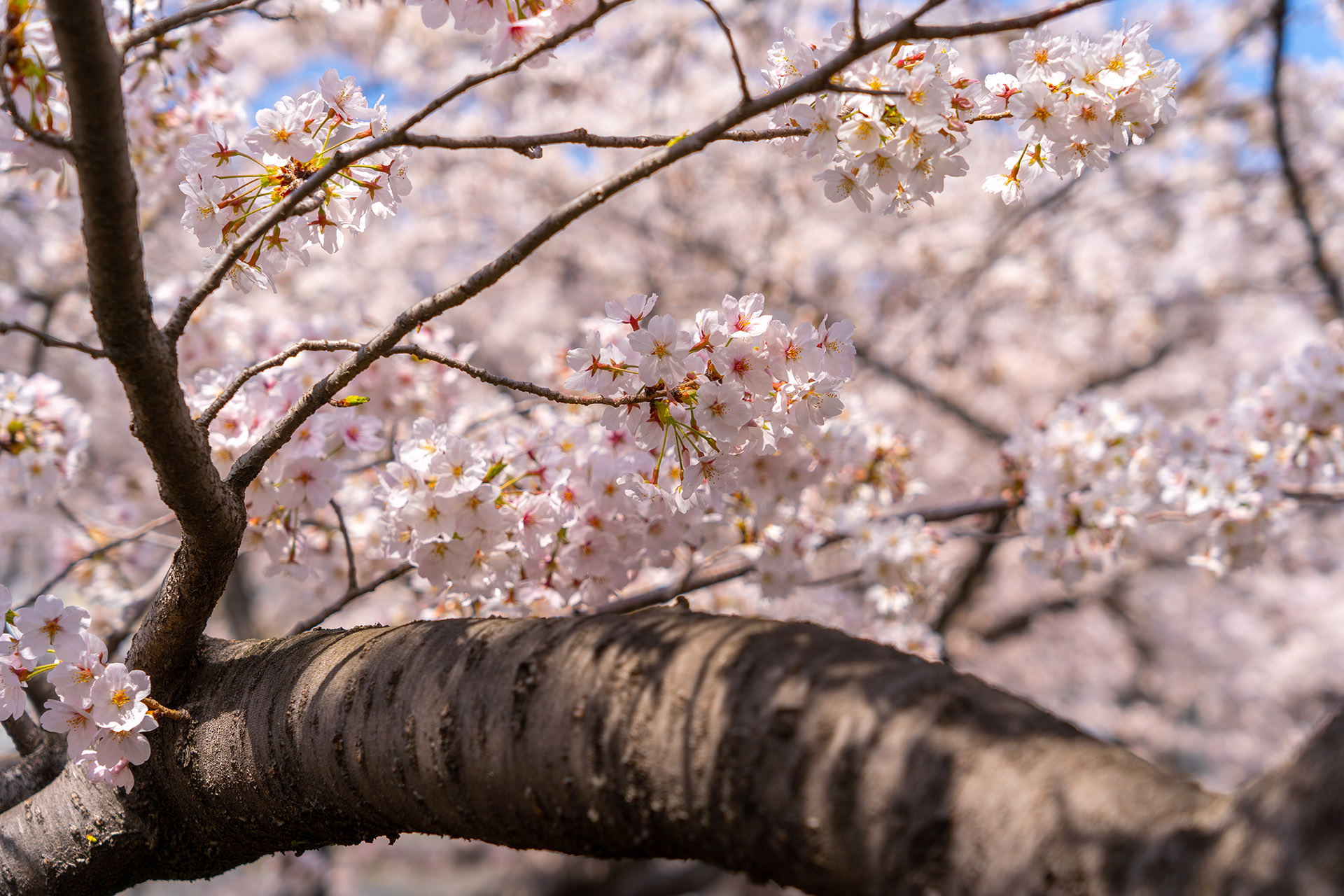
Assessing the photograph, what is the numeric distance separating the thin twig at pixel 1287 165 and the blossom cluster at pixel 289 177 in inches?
153

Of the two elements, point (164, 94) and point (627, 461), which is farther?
point (164, 94)

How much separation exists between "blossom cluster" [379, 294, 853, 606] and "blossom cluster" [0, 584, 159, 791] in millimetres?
530

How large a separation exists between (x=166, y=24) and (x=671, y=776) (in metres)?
1.32

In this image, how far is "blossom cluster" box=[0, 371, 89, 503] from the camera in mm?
2168

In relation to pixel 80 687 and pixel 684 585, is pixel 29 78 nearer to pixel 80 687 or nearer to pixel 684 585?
pixel 80 687

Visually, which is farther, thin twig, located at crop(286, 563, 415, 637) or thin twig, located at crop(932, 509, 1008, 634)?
thin twig, located at crop(932, 509, 1008, 634)

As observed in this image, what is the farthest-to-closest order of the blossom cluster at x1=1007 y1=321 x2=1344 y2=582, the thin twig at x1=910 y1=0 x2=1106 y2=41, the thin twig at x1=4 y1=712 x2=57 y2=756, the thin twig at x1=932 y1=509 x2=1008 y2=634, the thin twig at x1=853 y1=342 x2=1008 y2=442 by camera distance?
1. the thin twig at x1=853 y1=342 x2=1008 y2=442
2. the thin twig at x1=932 y1=509 x2=1008 y2=634
3. the blossom cluster at x1=1007 y1=321 x2=1344 y2=582
4. the thin twig at x1=4 y1=712 x2=57 y2=756
5. the thin twig at x1=910 y1=0 x2=1106 y2=41

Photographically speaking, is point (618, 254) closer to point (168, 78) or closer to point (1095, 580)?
point (1095, 580)

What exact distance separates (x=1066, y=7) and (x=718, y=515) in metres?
1.37

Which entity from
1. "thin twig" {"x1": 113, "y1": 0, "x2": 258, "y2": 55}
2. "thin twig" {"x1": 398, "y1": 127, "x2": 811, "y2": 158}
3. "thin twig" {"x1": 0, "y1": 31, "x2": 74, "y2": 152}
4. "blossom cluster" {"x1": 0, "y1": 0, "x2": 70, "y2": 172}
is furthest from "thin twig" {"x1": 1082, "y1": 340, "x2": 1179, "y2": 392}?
"thin twig" {"x1": 0, "y1": 31, "x2": 74, "y2": 152}

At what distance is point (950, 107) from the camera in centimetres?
126

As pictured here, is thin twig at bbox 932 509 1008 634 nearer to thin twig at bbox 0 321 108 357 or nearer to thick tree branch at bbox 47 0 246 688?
thick tree branch at bbox 47 0 246 688

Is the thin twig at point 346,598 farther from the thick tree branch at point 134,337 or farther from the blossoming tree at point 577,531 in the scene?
the thick tree branch at point 134,337

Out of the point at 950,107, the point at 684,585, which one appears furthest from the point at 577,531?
the point at 950,107
